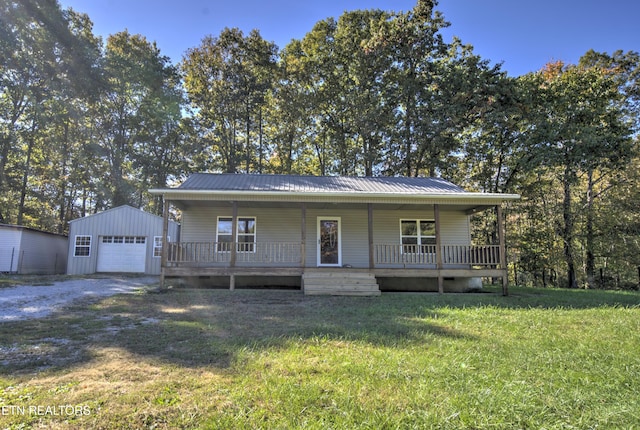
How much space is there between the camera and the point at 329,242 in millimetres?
12648

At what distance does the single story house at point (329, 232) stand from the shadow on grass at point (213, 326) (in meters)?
1.98

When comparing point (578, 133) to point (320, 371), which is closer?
point (320, 371)

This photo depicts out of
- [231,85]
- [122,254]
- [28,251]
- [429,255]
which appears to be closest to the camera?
[429,255]

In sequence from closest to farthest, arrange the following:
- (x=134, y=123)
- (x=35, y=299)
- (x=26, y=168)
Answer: (x=35, y=299) < (x=26, y=168) < (x=134, y=123)

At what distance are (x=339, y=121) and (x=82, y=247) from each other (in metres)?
15.8

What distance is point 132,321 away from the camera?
583cm

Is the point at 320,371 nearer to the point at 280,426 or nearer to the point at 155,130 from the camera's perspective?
the point at 280,426

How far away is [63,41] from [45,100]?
393 cm

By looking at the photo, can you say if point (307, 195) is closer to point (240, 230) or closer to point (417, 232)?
point (240, 230)

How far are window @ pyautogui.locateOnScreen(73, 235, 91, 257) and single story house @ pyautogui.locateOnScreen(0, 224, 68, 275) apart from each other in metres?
2.34

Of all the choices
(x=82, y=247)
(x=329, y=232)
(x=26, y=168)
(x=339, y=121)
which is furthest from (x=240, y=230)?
(x=26, y=168)

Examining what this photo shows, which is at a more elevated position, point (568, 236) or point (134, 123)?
point (134, 123)

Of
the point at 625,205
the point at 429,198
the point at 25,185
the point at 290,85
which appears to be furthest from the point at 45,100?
the point at 625,205

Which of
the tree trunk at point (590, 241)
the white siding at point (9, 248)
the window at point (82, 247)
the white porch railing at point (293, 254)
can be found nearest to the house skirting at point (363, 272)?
the white porch railing at point (293, 254)
